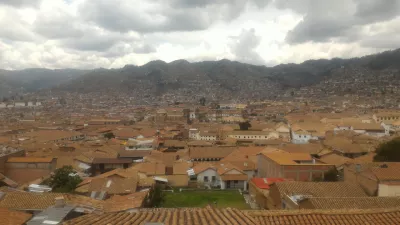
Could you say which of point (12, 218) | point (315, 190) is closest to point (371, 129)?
point (315, 190)

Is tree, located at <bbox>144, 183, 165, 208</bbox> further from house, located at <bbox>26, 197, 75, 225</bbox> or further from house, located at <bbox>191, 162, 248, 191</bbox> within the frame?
house, located at <bbox>26, 197, 75, 225</bbox>

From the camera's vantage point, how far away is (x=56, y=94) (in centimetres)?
18562

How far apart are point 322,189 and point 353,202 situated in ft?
11.3

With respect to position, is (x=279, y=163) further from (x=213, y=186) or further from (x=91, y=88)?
(x=91, y=88)

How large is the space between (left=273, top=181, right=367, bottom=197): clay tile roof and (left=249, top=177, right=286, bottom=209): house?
291 cm

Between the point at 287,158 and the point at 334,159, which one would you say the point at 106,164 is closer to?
Result: the point at 287,158

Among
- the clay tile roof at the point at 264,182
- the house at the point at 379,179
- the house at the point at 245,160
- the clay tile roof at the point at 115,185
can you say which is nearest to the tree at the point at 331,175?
the clay tile roof at the point at 264,182

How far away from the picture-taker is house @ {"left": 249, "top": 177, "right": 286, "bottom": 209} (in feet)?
64.6

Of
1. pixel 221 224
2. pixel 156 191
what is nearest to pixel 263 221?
pixel 221 224

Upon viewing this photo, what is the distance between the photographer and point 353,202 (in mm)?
12773

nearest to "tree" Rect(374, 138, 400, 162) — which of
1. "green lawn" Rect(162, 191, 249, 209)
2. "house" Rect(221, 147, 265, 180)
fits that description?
"house" Rect(221, 147, 265, 180)

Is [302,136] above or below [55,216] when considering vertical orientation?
below

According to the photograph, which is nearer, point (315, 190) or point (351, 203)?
point (351, 203)

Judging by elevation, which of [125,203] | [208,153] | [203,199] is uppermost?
[125,203]
